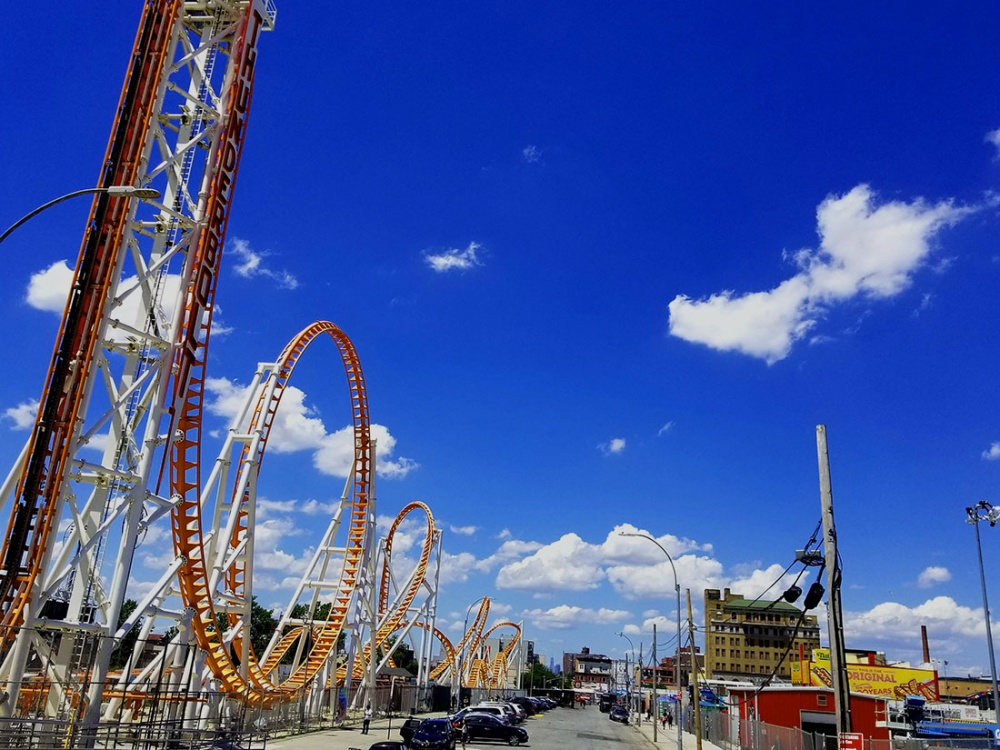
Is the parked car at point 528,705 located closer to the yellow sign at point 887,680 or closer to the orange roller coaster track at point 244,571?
the yellow sign at point 887,680

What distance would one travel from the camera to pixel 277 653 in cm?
4131

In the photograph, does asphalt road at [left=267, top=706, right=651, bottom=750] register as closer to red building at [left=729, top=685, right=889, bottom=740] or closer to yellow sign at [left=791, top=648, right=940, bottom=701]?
red building at [left=729, top=685, right=889, bottom=740]

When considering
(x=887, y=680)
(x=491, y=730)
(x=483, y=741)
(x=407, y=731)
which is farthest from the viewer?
(x=887, y=680)

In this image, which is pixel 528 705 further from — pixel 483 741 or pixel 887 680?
pixel 483 741

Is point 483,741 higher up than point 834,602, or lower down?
lower down

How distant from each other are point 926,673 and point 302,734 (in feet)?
217

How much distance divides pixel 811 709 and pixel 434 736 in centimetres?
1948

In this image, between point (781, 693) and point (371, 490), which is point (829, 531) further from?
point (371, 490)

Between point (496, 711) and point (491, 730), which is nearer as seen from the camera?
point (491, 730)

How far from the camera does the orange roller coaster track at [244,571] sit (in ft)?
90.4

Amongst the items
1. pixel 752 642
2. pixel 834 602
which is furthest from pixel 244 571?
pixel 752 642

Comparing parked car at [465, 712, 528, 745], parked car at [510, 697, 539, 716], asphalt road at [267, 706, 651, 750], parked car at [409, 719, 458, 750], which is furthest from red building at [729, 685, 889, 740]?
parked car at [510, 697, 539, 716]

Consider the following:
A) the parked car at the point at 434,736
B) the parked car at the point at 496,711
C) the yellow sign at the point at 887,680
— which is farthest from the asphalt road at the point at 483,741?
the yellow sign at the point at 887,680

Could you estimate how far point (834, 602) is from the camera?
15219mm
